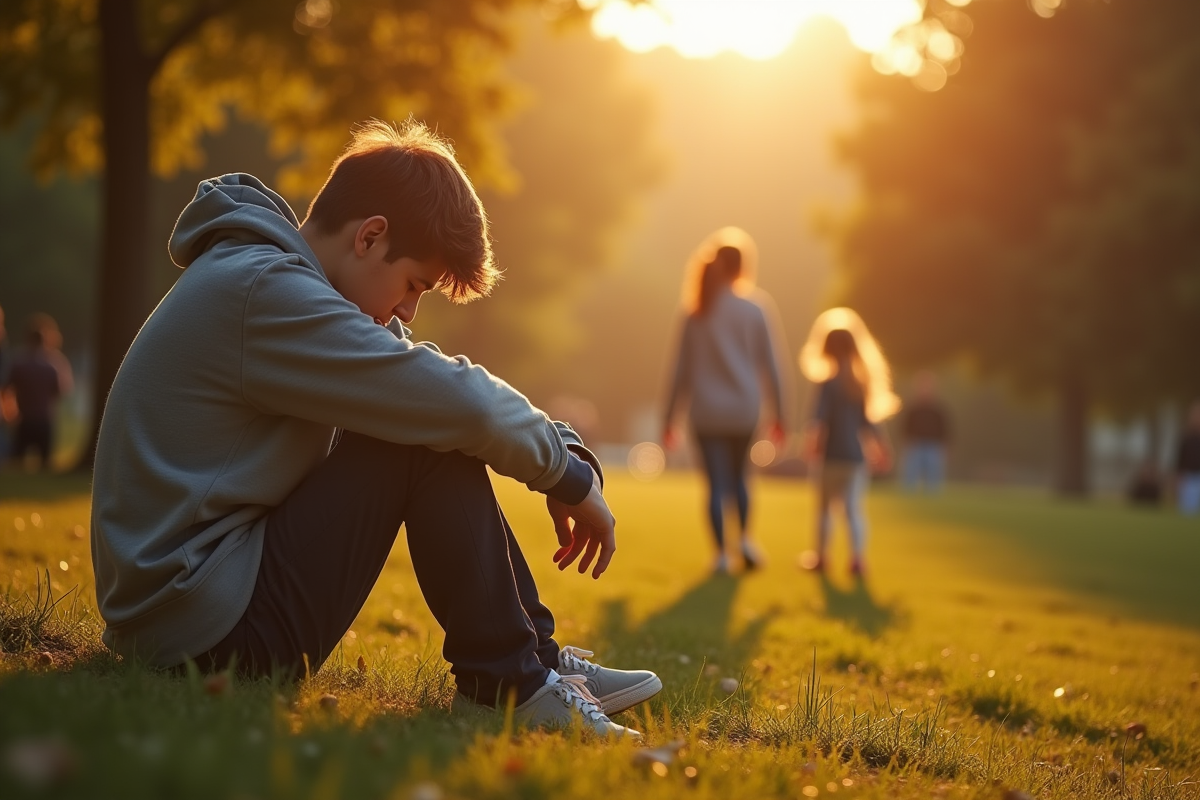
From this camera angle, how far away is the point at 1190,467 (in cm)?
2464

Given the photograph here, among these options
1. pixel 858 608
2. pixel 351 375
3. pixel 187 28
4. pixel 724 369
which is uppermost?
pixel 187 28

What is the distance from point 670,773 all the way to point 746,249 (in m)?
8.15

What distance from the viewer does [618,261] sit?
42312mm

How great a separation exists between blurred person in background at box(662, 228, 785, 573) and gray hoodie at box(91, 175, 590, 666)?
6935 millimetres

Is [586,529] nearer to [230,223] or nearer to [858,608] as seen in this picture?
[230,223]

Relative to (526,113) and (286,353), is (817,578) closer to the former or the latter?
(286,353)

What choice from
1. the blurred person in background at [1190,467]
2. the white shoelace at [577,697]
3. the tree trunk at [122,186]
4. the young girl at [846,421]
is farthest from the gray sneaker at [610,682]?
the blurred person in background at [1190,467]

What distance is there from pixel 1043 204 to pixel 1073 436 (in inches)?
234

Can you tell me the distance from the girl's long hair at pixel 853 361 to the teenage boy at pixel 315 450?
8234 millimetres

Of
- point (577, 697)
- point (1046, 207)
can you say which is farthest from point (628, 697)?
point (1046, 207)

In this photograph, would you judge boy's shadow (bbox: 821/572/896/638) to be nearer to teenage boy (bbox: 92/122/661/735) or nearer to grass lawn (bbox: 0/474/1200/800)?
grass lawn (bbox: 0/474/1200/800)

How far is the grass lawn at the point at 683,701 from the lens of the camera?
7.34 feet

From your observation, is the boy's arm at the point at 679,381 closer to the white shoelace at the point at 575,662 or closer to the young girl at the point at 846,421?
the young girl at the point at 846,421

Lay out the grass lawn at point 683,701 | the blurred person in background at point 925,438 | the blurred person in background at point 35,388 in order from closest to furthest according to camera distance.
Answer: the grass lawn at point 683,701 → the blurred person in background at point 35,388 → the blurred person in background at point 925,438
